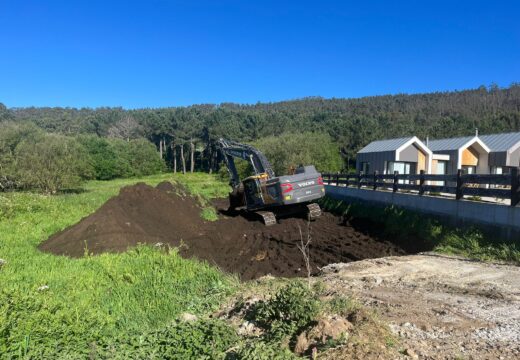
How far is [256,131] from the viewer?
87500 millimetres

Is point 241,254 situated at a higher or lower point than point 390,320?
lower

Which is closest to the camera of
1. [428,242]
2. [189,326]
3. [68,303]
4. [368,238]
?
[189,326]

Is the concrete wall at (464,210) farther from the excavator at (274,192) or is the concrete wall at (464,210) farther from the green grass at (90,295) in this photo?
the green grass at (90,295)

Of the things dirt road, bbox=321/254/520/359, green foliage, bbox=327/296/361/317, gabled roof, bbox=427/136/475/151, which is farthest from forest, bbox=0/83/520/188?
green foliage, bbox=327/296/361/317

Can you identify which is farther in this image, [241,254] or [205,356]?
[241,254]

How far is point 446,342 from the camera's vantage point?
14.4 feet

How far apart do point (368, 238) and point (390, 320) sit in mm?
8762

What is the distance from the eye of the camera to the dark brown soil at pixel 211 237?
35.0 feet

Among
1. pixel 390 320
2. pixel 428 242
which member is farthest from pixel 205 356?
pixel 428 242

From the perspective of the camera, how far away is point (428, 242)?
1191 cm

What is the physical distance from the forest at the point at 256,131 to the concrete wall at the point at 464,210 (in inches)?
1118

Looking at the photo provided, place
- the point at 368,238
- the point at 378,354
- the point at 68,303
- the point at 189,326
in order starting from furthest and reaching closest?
the point at 368,238
the point at 68,303
the point at 189,326
the point at 378,354

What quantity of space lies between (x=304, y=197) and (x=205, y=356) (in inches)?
509

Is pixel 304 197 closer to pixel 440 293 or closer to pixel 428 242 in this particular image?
pixel 428 242
